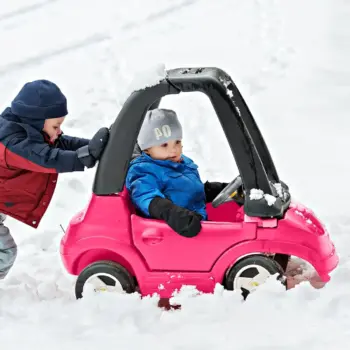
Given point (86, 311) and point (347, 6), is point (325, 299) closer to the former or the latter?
point (86, 311)

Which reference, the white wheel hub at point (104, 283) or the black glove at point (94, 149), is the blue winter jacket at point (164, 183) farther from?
the white wheel hub at point (104, 283)

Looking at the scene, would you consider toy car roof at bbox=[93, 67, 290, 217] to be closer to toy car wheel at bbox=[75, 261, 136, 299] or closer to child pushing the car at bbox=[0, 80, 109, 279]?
child pushing the car at bbox=[0, 80, 109, 279]

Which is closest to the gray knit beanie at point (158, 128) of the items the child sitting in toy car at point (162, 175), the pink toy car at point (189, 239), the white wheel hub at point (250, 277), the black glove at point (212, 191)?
the child sitting in toy car at point (162, 175)

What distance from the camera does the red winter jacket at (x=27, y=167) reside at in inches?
125

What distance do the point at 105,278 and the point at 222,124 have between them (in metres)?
0.89

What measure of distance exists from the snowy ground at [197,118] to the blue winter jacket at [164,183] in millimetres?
433

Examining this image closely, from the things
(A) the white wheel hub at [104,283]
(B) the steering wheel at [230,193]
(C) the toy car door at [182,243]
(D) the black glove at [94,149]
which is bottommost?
(A) the white wheel hub at [104,283]

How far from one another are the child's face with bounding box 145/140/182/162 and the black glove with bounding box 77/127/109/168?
31 cm

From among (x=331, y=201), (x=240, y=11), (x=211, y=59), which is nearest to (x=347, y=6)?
(x=240, y=11)

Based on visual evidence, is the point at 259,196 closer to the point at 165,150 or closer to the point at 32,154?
the point at 165,150

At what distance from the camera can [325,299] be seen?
294 centimetres

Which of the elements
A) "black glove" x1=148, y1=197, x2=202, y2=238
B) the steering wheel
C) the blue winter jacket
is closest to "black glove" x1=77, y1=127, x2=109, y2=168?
the blue winter jacket

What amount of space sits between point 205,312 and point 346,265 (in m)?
0.79

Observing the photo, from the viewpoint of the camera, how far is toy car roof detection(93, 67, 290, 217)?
2912 mm
